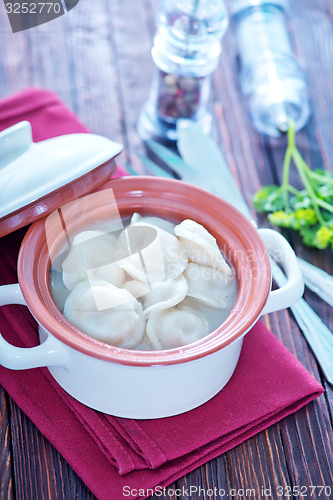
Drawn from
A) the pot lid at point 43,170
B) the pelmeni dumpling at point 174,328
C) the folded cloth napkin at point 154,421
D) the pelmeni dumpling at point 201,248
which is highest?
the pot lid at point 43,170

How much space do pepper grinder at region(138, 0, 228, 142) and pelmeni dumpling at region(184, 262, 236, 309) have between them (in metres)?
0.66

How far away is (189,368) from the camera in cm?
93

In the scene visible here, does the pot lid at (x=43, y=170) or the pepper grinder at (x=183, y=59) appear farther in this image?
the pepper grinder at (x=183, y=59)

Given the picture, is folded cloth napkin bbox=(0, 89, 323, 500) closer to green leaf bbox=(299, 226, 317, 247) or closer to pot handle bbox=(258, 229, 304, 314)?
pot handle bbox=(258, 229, 304, 314)

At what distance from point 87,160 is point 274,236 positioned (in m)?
0.38

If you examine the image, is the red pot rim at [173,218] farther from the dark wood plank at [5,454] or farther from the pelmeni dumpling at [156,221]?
the dark wood plank at [5,454]

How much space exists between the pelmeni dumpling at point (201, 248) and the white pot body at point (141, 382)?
0.14 metres

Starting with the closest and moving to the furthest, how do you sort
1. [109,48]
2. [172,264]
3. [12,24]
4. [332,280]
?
[172,264]
[332,280]
[12,24]
[109,48]

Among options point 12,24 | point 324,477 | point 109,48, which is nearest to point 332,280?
point 324,477

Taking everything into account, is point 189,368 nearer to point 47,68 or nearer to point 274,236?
point 274,236

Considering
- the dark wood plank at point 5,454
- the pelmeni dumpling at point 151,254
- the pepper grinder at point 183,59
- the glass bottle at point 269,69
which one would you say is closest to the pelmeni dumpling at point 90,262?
the pelmeni dumpling at point 151,254

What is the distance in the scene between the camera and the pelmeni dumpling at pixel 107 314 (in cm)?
93

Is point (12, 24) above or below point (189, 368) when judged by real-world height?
above

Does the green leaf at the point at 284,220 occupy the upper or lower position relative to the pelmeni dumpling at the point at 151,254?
lower
